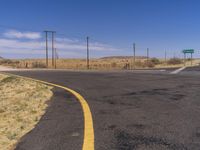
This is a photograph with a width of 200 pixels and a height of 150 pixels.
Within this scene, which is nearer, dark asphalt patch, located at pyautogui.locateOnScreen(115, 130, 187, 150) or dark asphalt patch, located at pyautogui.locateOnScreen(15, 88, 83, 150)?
dark asphalt patch, located at pyautogui.locateOnScreen(115, 130, 187, 150)

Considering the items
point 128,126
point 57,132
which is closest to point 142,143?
point 128,126

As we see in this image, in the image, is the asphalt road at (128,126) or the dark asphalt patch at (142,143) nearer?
the dark asphalt patch at (142,143)

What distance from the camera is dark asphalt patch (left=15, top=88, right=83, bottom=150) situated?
489 cm

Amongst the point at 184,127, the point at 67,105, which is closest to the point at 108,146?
the point at 184,127

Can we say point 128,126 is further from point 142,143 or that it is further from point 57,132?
point 57,132

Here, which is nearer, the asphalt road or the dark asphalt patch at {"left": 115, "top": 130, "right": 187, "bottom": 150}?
the dark asphalt patch at {"left": 115, "top": 130, "right": 187, "bottom": 150}

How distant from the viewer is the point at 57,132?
5.73 m

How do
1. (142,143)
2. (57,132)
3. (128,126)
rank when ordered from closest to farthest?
(142,143)
(57,132)
(128,126)

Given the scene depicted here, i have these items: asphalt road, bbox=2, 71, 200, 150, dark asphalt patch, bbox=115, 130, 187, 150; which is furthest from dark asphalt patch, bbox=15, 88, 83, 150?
dark asphalt patch, bbox=115, 130, 187, 150

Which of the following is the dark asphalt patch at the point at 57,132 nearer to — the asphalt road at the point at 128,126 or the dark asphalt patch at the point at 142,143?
the asphalt road at the point at 128,126

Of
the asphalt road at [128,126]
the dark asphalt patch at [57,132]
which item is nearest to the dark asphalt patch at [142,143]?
the asphalt road at [128,126]

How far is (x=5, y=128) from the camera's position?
6324 mm

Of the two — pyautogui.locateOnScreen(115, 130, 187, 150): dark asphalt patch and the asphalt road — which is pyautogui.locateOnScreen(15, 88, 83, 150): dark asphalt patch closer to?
the asphalt road

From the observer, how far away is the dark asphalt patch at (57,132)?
4.89 metres
